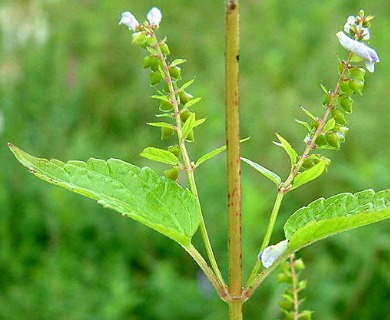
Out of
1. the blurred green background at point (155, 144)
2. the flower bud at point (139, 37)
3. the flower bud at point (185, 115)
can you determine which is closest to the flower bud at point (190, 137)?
the flower bud at point (185, 115)

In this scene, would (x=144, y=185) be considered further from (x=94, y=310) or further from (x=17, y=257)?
(x=17, y=257)

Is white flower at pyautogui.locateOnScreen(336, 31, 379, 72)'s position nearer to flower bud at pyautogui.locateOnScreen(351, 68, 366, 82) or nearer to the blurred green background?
flower bud at pyautogui.locateOnScreen(351, 68, 366, 82)

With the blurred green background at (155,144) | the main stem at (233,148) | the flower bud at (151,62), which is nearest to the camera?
the main stem at (233,148)

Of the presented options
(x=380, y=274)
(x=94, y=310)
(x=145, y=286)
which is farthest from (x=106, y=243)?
(x=380, y=274)

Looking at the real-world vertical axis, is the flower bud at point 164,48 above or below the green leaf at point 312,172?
above

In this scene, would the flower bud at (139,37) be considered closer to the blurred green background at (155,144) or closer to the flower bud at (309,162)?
the flower bud at (309,162)

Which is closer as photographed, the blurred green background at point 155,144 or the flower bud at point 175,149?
the flower bud at point 175,149

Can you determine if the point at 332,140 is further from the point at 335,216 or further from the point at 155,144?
the point at 155,144

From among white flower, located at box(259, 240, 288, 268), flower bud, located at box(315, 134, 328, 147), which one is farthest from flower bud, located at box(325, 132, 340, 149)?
white flower, located at box(259, 240, 288, 268)
